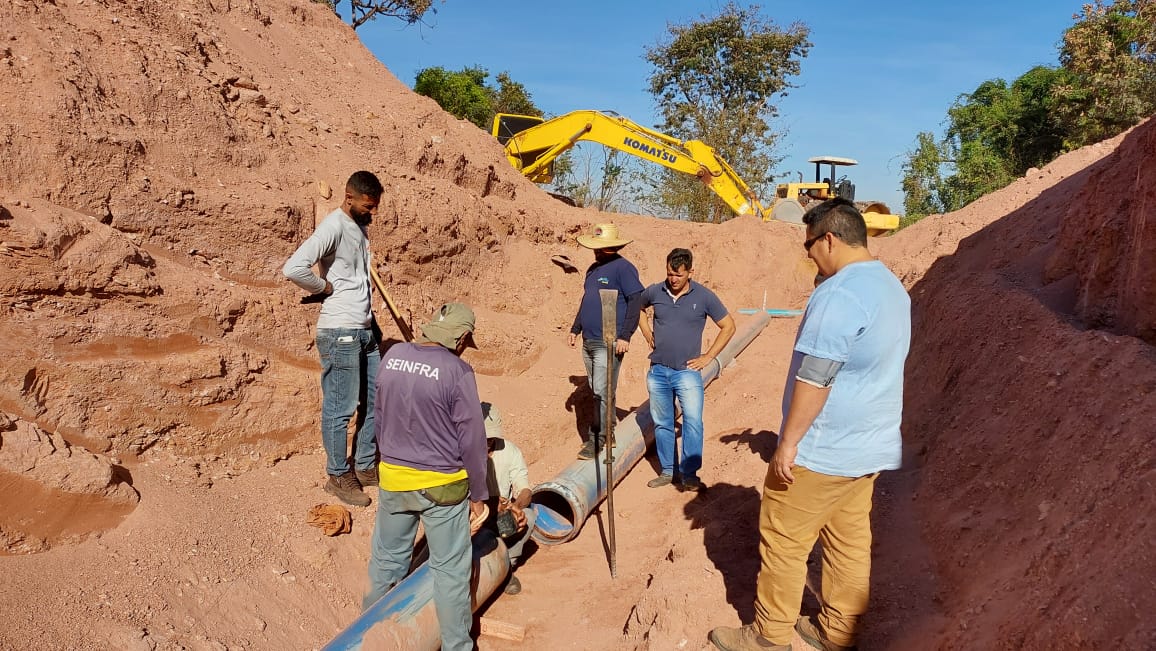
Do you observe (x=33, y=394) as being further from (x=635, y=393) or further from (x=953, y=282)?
(x=953, y=282)

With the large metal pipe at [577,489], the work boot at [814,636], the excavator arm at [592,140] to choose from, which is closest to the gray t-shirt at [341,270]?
the large metal pipe at [577,489]

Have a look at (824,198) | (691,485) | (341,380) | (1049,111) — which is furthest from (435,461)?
(1049,111)

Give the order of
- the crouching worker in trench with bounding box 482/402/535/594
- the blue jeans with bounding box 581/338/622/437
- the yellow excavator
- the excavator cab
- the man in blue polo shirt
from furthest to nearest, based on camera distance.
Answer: the excavator cab, the yellow excavator, the blue jeans with bounding box 581/338/622/437, the man in blue polo shirt, the crouching worker in trench with bounding box 482/402/535/594

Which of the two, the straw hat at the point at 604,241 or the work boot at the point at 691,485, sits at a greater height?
the straw hat at the point at 604,241

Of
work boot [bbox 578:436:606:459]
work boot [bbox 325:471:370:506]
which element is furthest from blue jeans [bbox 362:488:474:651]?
work boot [bbox 578:436:606:459]

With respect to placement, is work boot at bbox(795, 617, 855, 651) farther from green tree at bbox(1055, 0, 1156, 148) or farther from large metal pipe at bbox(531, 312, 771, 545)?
green tree at bbox(1055, 0, 1156, 148)

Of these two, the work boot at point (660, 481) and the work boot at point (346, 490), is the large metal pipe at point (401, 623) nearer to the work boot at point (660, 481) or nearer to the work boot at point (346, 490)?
the work boot at point (346, 490)

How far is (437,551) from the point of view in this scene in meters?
3.66

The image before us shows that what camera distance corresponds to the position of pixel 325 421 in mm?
4820

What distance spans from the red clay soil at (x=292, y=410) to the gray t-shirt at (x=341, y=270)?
40.1 inches

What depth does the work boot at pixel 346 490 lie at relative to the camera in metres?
4.96

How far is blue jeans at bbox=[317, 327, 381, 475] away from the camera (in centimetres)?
470

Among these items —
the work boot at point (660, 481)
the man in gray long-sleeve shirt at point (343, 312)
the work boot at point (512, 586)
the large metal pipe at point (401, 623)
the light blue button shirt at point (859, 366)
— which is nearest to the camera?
the light blue button shirt at point (859, 366)

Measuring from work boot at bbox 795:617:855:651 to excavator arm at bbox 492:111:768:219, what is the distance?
9.67 meters
